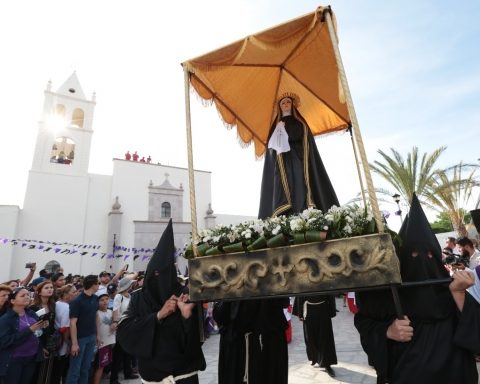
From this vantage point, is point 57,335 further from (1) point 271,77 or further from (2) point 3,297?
(1) point 271,77

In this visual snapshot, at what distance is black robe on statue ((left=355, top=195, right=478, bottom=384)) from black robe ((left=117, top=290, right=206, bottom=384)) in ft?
5.00

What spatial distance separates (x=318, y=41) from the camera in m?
3.37

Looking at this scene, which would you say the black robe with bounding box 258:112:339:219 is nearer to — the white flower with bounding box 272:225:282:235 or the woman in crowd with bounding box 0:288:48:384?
the white flower with bounding box 272:225:282:235

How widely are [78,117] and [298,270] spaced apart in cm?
2559

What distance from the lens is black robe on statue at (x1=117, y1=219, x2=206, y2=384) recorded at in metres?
2.91

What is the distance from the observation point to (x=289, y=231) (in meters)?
2.36

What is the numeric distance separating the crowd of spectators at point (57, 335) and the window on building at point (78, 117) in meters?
20.6

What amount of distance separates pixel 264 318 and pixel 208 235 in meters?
1.46

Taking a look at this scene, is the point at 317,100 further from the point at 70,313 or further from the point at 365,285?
the point at 70,313

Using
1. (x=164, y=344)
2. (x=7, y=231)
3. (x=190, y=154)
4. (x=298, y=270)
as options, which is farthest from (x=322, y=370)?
(x=7, y=231)

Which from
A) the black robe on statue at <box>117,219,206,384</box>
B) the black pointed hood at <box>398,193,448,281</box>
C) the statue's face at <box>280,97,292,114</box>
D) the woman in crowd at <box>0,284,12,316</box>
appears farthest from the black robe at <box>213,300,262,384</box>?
the woman in crowd at <box>0,284,12,316</box>

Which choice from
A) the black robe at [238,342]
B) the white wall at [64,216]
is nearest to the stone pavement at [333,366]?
the black robe at [238,342]

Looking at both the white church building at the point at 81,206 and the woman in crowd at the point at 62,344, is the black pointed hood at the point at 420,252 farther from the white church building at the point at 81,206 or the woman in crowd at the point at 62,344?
the white church building at the point at 81,206

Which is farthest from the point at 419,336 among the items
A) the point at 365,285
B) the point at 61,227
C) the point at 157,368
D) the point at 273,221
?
the point at 61,227
